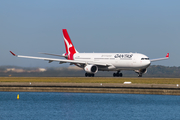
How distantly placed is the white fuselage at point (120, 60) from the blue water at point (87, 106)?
766 inches

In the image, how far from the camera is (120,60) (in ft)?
218

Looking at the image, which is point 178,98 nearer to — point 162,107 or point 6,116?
point 162,107

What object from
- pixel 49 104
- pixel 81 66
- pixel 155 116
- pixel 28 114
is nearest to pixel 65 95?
pixel 49 104

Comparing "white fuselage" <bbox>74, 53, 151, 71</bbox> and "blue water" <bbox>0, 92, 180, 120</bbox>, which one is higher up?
"white fuselage" <bbox>74, 53, 151, 71</bbox>

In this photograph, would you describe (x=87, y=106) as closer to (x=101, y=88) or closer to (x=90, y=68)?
(x=101, y=88)

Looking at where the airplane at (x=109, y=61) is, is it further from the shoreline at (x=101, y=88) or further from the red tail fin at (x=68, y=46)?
the shoreline at (x=101, y=88)

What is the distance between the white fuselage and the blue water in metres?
19.4

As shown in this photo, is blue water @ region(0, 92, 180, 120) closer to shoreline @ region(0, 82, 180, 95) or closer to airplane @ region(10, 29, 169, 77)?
shoreline @ region(0, 82, 180, 95)

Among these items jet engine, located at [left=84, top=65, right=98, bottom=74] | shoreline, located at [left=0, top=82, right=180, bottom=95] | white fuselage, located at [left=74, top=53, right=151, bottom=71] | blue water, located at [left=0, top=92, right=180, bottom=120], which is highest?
white fuselage, located at [left=74, top=53, right=151, bottom=71]

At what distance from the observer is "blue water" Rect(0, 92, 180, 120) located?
32.2 metres

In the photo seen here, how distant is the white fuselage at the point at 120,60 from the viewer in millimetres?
64625

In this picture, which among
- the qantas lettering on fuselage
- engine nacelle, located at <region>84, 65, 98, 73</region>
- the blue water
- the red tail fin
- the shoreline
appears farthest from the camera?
the red tail fin

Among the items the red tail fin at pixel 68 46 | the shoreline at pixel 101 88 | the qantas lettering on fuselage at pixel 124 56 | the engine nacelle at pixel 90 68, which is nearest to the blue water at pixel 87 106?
the shoreline at pixel 101 88

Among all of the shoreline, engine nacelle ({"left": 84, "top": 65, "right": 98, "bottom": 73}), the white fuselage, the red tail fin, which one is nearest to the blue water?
the shoreline
